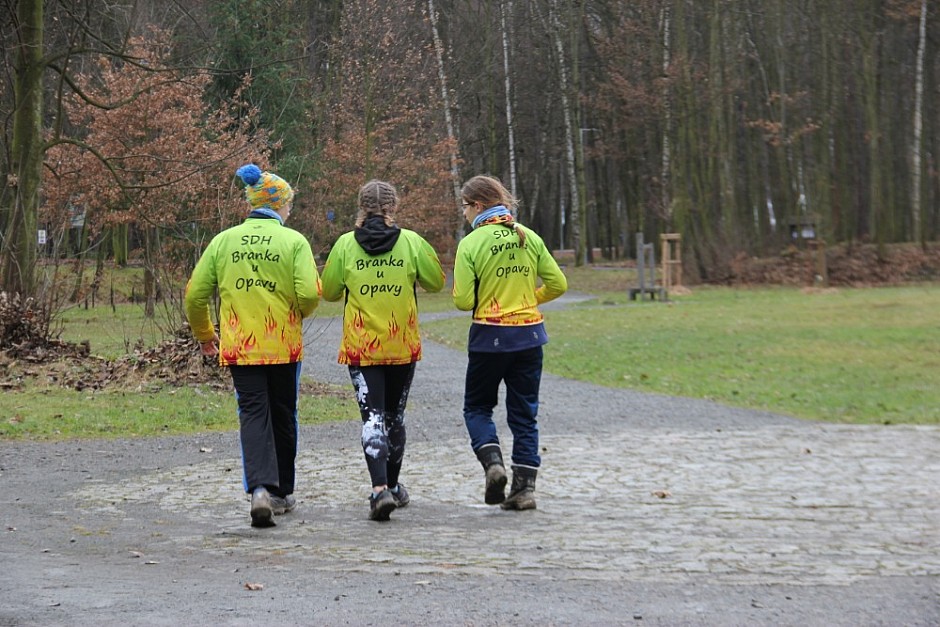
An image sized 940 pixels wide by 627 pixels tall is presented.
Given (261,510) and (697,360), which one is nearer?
(261,510)

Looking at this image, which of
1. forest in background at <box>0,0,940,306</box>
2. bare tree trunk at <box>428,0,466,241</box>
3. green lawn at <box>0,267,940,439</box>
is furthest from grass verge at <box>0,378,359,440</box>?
bare tree trunk at <box>428,0,466,241</box>

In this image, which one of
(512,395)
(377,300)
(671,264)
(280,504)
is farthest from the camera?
(671,264)

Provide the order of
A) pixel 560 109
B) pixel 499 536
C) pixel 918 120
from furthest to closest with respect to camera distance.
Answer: pixel 560 109, pixel 918 120, pixel 499 536

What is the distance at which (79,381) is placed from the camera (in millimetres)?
14141

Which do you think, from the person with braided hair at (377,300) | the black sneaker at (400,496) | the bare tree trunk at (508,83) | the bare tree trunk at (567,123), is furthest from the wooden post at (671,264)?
the person with braided hair at (377,300)

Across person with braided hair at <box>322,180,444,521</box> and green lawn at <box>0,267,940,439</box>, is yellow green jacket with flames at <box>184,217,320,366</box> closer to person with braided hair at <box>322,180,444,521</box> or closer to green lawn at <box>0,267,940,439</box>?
person with braided hair at <box>322,180,444,521</box>

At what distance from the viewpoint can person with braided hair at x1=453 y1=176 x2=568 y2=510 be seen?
765cm

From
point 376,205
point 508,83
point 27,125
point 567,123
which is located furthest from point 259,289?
point 567,123

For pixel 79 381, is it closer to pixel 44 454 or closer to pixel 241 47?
pixel 44 454

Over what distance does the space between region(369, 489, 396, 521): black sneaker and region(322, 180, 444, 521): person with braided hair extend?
102 mm

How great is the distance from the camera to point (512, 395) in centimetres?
782

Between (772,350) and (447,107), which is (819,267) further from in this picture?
(772,350)

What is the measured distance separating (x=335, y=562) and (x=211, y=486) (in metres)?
2.76

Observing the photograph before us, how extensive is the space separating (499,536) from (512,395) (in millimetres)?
1216
